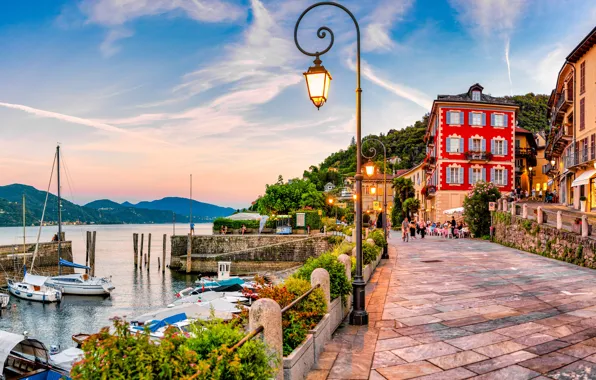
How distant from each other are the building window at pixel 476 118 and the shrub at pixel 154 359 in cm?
4971

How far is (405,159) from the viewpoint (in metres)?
111

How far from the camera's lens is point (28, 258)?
4000 cm

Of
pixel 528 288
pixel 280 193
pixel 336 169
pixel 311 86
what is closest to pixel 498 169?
pixel 280 193

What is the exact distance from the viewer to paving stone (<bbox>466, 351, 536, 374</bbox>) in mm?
5945

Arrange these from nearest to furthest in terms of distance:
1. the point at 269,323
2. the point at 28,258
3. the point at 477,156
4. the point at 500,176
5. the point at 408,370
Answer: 1. the point at 269,323
2. the point at 408,370
3. the point at 28,258
4. the point at 477,156
5. the point at 500,176

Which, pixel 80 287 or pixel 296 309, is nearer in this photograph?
pixel 296 309

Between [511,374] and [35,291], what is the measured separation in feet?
112

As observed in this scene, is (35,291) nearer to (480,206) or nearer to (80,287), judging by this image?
(80,287)

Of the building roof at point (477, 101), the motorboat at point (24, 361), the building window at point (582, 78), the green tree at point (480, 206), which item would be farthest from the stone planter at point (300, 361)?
the building roof at point (477, 101)

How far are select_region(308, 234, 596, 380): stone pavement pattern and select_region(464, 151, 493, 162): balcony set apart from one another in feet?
116

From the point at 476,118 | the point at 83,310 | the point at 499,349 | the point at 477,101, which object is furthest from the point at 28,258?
the point at 477,101

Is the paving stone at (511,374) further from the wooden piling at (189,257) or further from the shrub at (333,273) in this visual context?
the wooden piling at (189,257)

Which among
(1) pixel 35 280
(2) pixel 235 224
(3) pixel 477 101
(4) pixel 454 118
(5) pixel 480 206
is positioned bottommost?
(1) pixel 35 280

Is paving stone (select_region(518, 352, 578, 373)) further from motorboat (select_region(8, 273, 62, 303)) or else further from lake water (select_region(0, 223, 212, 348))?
motorboat (select_region(8, 273, 62, 303))
